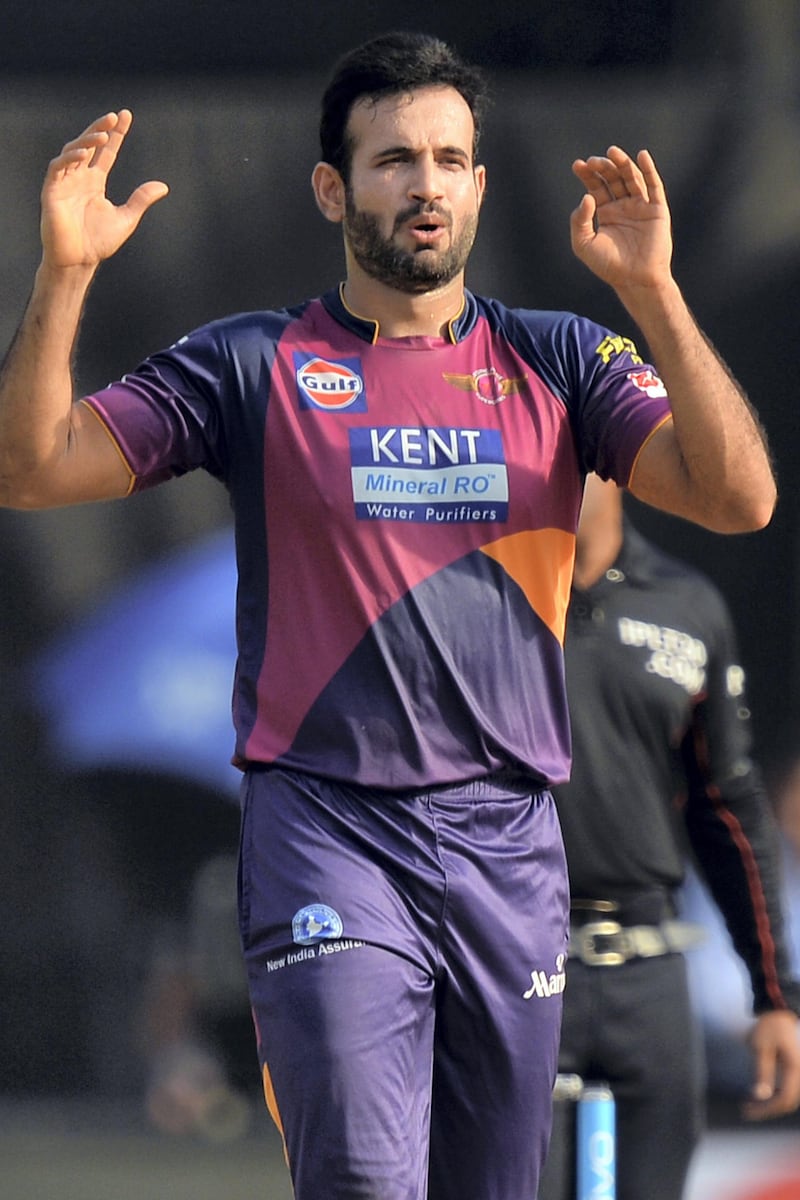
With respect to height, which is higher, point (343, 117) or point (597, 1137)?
point (343, 117)

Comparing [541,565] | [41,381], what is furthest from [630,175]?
[41,381]

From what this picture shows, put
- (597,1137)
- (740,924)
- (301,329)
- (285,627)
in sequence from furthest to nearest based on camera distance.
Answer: (740,924)
(597,1137)
(301,329)
(285,627)

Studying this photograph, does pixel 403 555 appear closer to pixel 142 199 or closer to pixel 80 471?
pixel 80 471

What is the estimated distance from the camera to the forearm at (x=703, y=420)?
2648 mm

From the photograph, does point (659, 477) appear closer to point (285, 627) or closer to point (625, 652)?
point (285, 627)

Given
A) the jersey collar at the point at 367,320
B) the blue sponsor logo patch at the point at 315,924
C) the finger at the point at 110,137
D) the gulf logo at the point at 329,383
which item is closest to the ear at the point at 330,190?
the jersey collar at the point at 367,320

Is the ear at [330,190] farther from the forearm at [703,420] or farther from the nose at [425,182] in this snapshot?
the forearm at [703,420]

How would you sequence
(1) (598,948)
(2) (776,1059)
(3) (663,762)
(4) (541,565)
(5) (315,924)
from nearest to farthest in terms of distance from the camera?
(5) (315,924)
(4) (541,565)
(1) (598,948)
(3) (663,762)
(2) (776,1059)

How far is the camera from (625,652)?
141 inches

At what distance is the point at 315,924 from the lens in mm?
2576

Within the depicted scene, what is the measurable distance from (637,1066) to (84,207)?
1.84 metres

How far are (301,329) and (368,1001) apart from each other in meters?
1.01

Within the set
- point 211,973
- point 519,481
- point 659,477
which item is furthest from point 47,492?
point 211,973

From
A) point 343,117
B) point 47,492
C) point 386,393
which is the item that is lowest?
point 47,492
